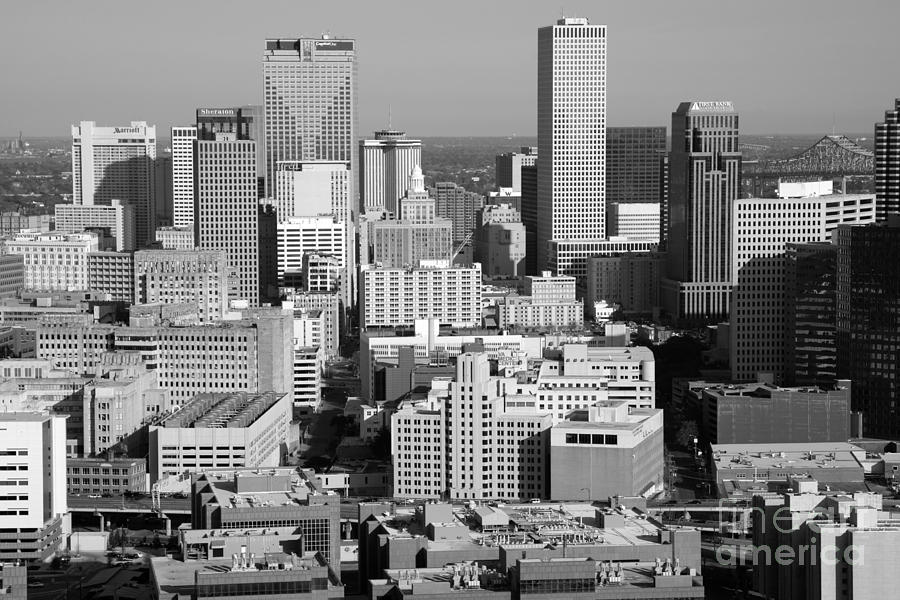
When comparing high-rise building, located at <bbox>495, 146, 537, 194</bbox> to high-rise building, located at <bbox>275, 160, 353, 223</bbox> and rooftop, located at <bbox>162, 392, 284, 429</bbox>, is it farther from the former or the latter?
rooftop, located at <bbox>162, 392, 284, 429</bbox>

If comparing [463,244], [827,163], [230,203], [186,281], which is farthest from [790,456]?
[827,163]

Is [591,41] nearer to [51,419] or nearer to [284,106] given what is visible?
[284,106]

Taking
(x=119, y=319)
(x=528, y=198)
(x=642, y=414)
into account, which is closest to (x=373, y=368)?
(x=119, y=319)

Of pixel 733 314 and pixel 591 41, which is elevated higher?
pixel 591 41

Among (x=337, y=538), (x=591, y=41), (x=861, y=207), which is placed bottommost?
(x=337, y=538)

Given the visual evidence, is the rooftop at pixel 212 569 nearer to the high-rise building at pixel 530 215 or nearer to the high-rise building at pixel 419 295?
the high-rise building at pixel 419 295

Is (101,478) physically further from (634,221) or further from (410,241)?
(634,221)

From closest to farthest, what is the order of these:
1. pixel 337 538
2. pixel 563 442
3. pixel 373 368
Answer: pixel 337 538 < pixel 563 442 < pixel 373 368
